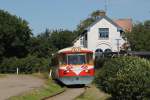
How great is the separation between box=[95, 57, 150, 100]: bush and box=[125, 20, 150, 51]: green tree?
205 ft

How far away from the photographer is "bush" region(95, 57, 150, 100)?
78.2 feet

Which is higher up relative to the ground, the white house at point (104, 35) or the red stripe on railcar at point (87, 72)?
the white house at point (104, 35)

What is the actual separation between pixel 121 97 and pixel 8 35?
69751mm

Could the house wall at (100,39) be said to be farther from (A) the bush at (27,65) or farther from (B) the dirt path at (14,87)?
(B) the dirt path at (14,87)

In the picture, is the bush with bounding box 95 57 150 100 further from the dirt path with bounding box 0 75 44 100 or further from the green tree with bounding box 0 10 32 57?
the green tree with bounding box 0 10 32 57

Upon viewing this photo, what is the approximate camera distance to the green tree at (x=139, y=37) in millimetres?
88062

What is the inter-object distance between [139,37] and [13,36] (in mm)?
20413

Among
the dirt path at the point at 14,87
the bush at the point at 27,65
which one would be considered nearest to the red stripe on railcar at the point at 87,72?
the dirt path at the point at 14,87

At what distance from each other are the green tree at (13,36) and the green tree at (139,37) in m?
17.5

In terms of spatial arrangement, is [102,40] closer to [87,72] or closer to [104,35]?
[104,35]

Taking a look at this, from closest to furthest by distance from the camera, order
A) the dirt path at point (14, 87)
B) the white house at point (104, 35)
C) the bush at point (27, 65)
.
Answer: the dirt path at point (14, 87)
the bush at point (27, 65)
the white house at point (104, 35)

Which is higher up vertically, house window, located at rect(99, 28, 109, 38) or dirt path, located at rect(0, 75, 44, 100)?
house window, located at rect(99, 28, 109, 38)

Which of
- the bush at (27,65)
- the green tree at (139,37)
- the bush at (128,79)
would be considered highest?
the green tree at (139,37)

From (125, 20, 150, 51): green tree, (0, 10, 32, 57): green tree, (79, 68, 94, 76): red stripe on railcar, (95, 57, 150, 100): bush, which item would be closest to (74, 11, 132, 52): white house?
(125, 20, 150, 51): green tree
